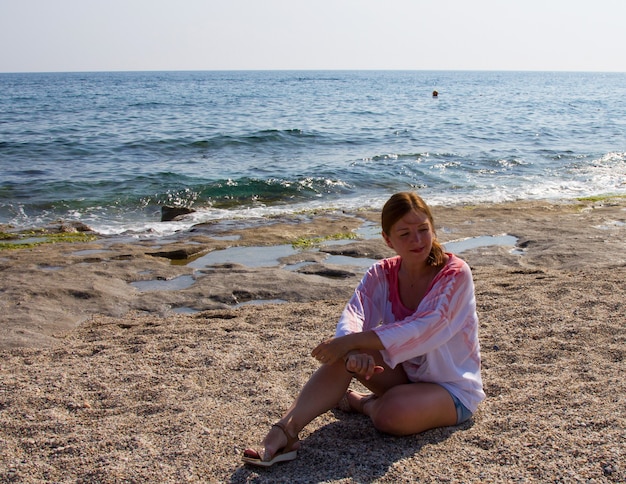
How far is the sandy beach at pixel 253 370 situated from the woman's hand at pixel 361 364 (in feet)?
1.39

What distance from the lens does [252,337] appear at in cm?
483

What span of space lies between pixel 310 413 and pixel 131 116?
28392 millimetres

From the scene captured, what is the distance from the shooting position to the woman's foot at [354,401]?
3.57 meters

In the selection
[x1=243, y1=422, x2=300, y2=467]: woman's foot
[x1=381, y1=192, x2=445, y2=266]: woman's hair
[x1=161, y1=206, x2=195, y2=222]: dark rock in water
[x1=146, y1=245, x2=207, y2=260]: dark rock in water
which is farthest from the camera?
[x1=161, y1=206, x2=195, y2=222]: dark rock in water

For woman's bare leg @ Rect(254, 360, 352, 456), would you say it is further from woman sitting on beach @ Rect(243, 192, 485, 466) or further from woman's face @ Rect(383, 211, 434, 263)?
woman's face @ Rect(383, 211, 434, 263)

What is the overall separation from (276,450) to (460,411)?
1.02 meters

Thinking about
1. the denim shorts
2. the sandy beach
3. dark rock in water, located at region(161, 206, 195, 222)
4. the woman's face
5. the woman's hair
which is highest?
the woman's hair

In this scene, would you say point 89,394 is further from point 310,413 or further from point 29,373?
point 310,413

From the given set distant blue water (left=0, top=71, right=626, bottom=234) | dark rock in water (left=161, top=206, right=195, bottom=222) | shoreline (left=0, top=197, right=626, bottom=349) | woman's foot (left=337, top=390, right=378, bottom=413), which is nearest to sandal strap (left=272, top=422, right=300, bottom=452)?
woman's foot (left=337, top=390, right=378, bottom=413)

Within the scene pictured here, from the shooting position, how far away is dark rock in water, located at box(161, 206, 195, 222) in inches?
457

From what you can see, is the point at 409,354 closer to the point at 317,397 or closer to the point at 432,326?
the point at 432,326

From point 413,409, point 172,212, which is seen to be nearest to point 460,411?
point 413,409

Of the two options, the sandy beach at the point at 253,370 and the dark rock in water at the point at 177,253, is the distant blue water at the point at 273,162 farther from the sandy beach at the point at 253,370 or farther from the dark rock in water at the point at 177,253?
the sandy beach at the point at 253,370

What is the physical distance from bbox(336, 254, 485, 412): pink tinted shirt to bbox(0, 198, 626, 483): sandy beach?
295 mm
